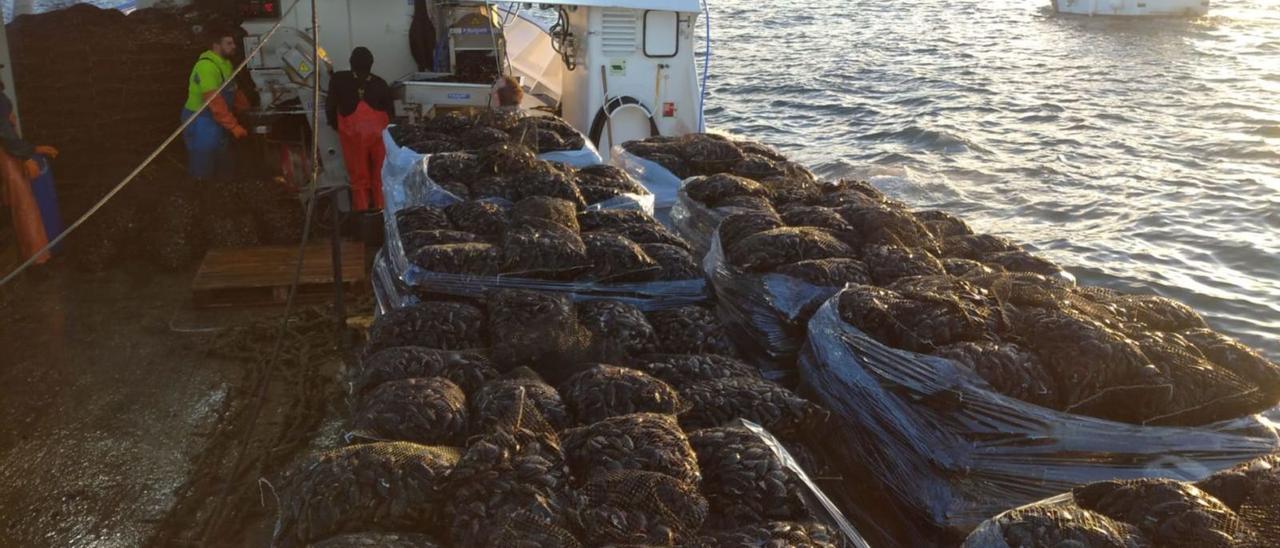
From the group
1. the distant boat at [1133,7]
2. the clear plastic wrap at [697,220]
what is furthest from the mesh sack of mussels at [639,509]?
the distant boat at [1133,7]

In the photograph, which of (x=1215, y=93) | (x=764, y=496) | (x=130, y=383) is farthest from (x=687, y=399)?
(x=1215, y=93)

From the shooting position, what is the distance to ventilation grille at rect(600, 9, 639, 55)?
974 centimetres

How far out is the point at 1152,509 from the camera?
236cm

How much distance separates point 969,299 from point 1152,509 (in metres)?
1.17

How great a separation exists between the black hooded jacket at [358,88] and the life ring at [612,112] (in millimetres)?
2151

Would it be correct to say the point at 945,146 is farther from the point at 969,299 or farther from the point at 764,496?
the point at 764,496

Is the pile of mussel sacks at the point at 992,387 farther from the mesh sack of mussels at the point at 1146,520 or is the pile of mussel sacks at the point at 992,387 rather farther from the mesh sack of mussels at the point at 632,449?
the mesh sack of mussels at the point at 632,449

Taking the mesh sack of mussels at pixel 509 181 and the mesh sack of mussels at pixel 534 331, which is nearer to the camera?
the mesh sack of mussels at pixel 534 331

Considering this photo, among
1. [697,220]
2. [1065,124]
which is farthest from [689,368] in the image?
[1065,124]

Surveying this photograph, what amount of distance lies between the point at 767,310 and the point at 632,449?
58.2 inches

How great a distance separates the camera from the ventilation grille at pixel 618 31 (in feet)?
32.0

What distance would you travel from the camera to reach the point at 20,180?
784 centimetres

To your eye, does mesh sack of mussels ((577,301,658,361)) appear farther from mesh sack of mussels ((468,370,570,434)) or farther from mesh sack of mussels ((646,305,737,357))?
mesh sack of mussels ((468,370,570,434))

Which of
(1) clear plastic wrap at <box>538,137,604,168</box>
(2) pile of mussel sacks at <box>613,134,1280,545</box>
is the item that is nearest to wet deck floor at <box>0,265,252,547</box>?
(1) clear plastic wrap at <box>538,137,604,168</box>
